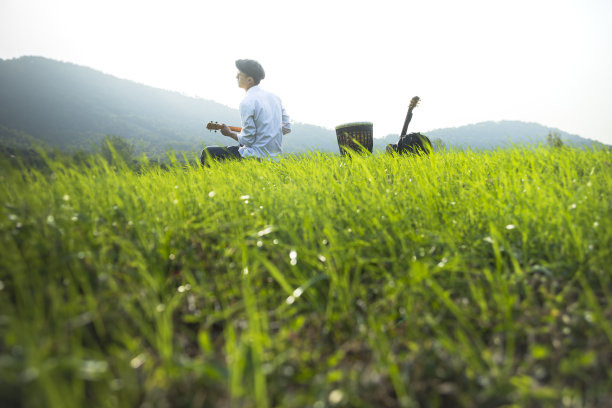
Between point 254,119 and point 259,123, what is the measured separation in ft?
0.31

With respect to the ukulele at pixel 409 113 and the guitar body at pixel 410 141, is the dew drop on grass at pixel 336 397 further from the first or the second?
the ukulele at pixel 409 113

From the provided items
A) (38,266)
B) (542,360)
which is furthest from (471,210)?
(38,266)

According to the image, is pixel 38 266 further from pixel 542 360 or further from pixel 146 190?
pixel 542 360

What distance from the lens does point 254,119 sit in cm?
500

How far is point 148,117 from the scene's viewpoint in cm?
14812

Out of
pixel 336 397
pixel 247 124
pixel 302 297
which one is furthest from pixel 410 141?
pixel 336 397

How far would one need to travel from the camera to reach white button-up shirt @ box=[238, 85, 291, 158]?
491 centimetres

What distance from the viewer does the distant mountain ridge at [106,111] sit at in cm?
10506

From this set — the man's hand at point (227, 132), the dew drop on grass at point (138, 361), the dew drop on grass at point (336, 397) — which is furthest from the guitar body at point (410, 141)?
the dew drop on grass at point (138, 361)

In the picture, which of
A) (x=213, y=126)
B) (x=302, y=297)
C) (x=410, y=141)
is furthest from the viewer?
(x=410, y=141)

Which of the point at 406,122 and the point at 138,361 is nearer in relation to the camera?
the point at 138,361

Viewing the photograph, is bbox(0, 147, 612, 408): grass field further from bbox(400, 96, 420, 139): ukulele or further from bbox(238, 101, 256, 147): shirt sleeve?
bbox(400, 96, 420, 139): ukulele

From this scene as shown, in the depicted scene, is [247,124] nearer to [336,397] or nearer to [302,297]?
[302,297]

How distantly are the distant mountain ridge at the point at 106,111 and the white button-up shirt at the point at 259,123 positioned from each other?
295ft
